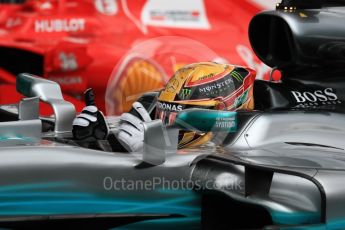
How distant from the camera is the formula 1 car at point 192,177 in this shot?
2.70m

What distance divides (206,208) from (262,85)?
83cm

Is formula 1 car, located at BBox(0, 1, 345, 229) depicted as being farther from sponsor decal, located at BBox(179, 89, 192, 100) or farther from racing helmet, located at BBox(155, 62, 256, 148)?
sponsor decal, located at BBox(179, 89, 192, 100)

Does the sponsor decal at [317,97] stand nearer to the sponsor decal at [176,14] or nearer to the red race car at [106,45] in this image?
the red race car at [106,45]

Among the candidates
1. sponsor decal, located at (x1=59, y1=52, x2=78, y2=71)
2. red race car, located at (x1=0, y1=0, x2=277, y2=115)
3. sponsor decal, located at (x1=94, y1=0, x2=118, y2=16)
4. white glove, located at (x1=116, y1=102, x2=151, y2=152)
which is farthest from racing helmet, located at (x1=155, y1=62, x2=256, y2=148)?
sponsor decal, located at (x1=94, y1=0, x2=118, y2=16)

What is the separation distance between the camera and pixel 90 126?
329 centimetres

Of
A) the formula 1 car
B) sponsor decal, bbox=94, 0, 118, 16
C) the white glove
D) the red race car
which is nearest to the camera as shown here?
the formula 1 car

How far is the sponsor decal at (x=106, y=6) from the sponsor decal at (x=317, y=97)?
257 cm

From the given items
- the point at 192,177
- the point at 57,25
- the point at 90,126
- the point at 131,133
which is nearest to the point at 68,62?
the point at 57,25

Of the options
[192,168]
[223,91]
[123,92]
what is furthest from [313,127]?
[123,92]

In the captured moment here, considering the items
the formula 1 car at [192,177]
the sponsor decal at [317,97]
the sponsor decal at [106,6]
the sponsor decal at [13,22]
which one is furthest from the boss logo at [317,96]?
the sponsor decal at [13,22]

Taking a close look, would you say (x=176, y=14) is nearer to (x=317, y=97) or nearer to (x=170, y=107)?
(x=317, y=97)

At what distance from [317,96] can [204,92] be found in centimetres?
55

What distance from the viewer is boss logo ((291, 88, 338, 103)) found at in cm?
342

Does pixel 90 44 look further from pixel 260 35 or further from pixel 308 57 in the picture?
pixel 308 57
